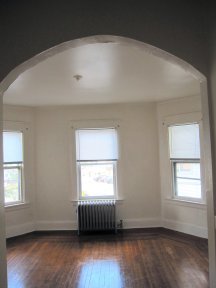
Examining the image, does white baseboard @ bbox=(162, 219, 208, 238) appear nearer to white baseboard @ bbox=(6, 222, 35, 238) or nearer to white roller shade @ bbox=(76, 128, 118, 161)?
white roller shade @ bbox=(76, 128, 118, 161)

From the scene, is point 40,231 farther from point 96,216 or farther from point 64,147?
point 64,147

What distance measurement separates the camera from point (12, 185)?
5.13 meters

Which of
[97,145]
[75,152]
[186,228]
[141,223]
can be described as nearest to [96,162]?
[97,145]

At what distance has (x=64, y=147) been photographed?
539 cm

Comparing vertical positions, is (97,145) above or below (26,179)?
above

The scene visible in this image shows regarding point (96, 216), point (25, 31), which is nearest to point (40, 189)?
point (96, 216)

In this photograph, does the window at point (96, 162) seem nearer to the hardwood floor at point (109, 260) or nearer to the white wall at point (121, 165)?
the white wall at point (121, 165)

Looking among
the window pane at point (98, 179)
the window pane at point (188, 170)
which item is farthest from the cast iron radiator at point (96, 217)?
the window pane at point (188, 170)

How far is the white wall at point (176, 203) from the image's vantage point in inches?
184

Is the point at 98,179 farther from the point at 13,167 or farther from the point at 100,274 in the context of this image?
the point at 100,274

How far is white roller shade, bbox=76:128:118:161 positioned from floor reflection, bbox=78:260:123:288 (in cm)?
210

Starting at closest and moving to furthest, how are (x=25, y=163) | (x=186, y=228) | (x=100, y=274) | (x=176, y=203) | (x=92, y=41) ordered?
(x=92, y=41) → (x=100, y=274) → (x=186, y=228) → (x=176, y=203) → (x=25, y=163)

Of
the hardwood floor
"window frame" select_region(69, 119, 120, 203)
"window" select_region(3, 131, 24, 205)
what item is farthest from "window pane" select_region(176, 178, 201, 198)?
"window" select_region(3, 131, 24, 205)

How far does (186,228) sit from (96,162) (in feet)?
6.99
